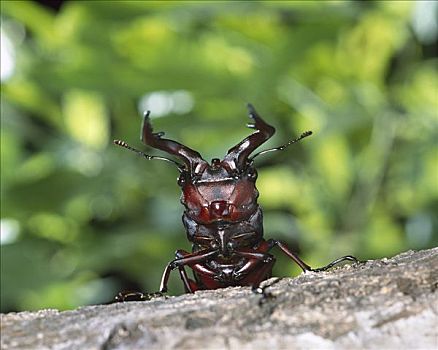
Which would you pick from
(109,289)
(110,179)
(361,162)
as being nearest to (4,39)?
(110,179)

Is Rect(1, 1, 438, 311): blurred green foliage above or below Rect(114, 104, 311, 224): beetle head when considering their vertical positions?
above

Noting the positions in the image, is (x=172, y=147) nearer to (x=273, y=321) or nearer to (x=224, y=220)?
(x=224, y=220)

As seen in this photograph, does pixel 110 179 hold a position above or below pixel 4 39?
below

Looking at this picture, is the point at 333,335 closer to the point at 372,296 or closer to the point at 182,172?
the point at 372,296

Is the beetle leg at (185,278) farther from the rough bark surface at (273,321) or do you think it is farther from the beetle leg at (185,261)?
the rough bark surface at (273,321)

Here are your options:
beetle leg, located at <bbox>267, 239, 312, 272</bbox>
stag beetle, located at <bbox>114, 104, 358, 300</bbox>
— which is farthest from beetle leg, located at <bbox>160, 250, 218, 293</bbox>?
beetle leg, located at <bbox>267, 239, 312, 272</bbox>

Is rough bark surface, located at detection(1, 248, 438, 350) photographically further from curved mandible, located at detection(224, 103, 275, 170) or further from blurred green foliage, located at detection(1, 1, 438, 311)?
blurred green foliage, located at detection(1, 1, 438, 311)

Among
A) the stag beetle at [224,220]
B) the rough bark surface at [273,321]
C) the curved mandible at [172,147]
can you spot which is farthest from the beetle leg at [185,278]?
the rough bark surface at [273,321]
